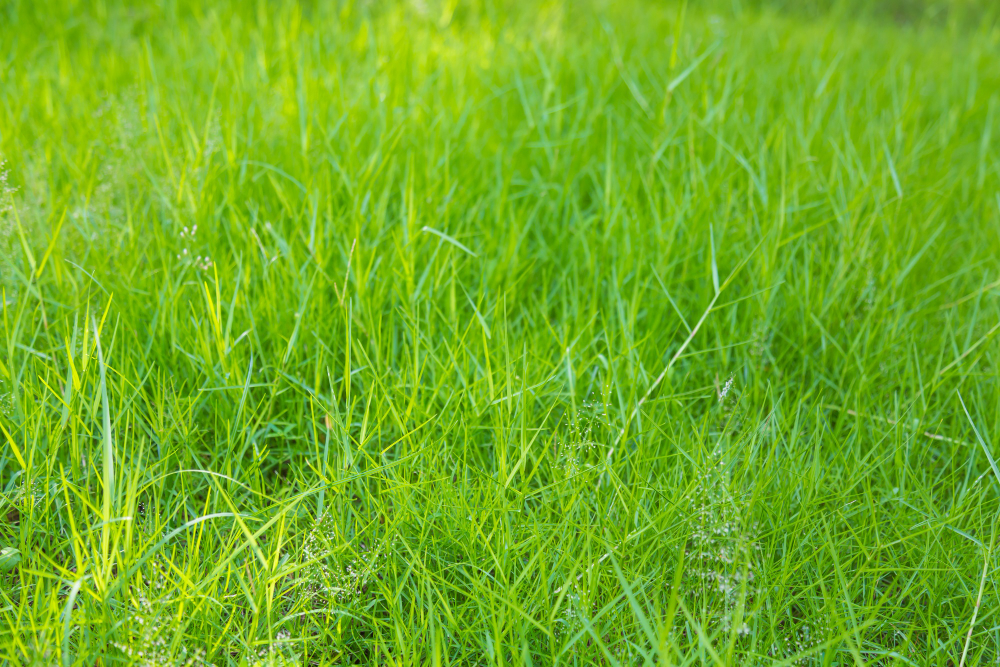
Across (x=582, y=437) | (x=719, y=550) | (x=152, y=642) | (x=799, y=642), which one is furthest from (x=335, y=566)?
(x=799, y=642)

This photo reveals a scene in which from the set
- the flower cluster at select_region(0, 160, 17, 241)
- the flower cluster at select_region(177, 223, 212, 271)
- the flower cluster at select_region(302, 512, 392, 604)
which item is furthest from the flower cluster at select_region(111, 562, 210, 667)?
the flower cluster at select_region(0, 160, 17, 241)

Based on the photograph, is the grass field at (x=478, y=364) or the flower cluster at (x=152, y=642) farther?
the grass field at (x=478, y=364)

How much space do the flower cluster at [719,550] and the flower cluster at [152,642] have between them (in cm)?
91

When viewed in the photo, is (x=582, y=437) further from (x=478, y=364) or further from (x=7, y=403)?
(x=7, y=403)

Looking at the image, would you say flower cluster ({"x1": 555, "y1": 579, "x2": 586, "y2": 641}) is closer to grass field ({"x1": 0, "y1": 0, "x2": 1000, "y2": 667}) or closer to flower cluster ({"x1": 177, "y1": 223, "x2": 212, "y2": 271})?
grass field ({"x1": 0, "y1": 0, "x2": 1000, "y2": 667})

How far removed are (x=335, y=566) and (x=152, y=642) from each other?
0.33m

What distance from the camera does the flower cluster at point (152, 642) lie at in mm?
1105

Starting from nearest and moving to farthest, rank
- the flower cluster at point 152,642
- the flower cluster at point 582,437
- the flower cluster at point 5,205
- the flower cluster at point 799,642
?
the flower cluster at point 152,642 → the flower cluster at point 799,642 → the flower cluster at point 582,437 → the flower cluster at point 5,205

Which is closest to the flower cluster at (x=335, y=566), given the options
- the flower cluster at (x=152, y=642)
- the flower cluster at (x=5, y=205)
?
the flower cluster at (x=152, y=642)

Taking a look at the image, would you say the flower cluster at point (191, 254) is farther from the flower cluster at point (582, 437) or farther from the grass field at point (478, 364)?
the flower cluster at point (582, 437)

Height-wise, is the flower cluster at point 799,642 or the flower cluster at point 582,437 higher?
the flower cluster at point 582,437

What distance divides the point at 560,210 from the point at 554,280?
0.37m

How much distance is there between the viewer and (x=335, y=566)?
1.31 m

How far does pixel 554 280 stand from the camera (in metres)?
2.10
